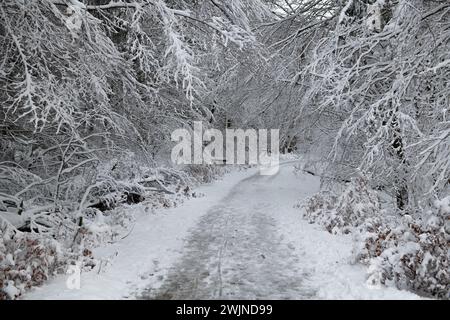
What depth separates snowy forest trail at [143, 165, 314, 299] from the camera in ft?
19.2

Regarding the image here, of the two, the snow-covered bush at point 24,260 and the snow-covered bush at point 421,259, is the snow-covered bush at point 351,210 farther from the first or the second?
the snow-covered bush at point 24,260

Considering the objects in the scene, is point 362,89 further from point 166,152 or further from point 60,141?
point 166,152

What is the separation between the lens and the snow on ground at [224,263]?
5.77 metres

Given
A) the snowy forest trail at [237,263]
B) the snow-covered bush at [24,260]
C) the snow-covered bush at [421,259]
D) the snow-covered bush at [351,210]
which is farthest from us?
the snow-covered bush at [351,210]

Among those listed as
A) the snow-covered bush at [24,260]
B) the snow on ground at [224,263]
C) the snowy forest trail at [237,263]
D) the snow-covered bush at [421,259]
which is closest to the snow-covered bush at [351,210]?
the snow on ground at [224,263]

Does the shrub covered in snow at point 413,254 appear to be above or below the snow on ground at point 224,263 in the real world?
above

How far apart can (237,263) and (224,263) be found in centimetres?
23

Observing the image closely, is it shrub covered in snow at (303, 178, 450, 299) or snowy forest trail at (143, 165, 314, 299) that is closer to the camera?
shrub covered in snow at (303, 178, 450, 299)

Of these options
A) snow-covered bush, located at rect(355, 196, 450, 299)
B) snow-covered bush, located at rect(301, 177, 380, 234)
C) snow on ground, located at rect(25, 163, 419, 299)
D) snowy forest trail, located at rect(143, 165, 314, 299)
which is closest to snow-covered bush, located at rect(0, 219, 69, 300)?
snow on ground, located at rect(25, 163, 419, 299)

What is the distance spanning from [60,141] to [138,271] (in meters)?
3.69

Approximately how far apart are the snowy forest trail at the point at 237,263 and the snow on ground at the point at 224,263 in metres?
0.01

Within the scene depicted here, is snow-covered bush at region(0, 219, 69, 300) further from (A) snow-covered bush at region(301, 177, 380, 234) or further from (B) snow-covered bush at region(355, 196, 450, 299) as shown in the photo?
(A) snow-covered bush at region(301, 177, 380, 234)

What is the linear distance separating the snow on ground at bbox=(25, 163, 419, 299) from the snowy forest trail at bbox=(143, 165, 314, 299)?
0.01 m
